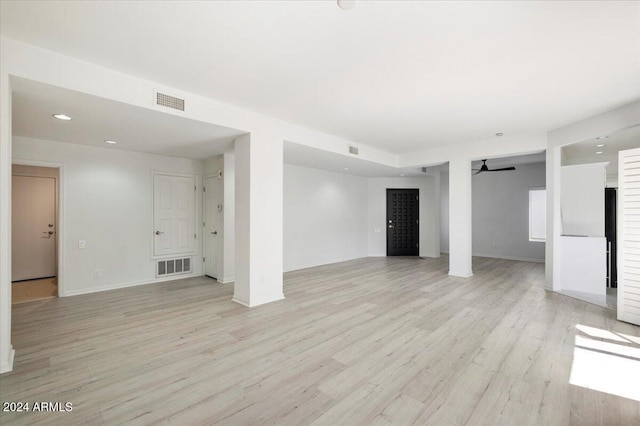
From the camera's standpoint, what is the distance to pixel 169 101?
323 cm

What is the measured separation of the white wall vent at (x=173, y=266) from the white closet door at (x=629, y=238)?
7.19 m

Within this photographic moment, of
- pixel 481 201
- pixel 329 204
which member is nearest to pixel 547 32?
pixel 329 204

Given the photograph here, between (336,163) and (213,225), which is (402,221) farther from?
(213,225)

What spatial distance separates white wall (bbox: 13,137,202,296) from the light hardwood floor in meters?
0.57

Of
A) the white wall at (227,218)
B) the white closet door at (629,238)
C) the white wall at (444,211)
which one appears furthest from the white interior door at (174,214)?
the white wall at (444,211)

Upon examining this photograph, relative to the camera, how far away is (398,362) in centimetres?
255


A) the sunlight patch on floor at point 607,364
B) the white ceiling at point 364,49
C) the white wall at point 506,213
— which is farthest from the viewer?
the white wall at point 506,213

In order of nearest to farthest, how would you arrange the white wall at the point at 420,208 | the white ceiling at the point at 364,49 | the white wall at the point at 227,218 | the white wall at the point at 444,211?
the white ceiling at the point at 364,49, the white wall at the point at 227,218, the white wall at the point at 420,208, the white wall at the point at 444,211

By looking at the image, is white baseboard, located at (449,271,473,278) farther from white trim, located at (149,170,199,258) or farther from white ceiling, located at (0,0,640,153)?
white trim, located at (149,170,199,258)

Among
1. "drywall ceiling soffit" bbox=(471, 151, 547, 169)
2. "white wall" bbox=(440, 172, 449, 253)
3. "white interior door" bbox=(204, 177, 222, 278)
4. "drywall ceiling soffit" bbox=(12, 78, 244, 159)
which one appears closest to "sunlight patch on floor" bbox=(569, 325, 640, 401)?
"drywall ceiling soffit" bbox=(12, 78, 244, 159)

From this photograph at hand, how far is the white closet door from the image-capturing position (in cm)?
347

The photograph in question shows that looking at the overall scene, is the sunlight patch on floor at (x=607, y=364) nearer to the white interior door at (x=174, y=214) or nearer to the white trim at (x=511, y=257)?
the white trim at (x=511, y=257)

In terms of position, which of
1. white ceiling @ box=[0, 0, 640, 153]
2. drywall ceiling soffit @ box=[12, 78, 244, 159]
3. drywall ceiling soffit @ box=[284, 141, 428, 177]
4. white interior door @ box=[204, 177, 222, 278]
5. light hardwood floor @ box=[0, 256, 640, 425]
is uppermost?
white ceiling @ box=[0, 0, 640, 153]

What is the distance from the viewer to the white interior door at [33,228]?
5738 mm
